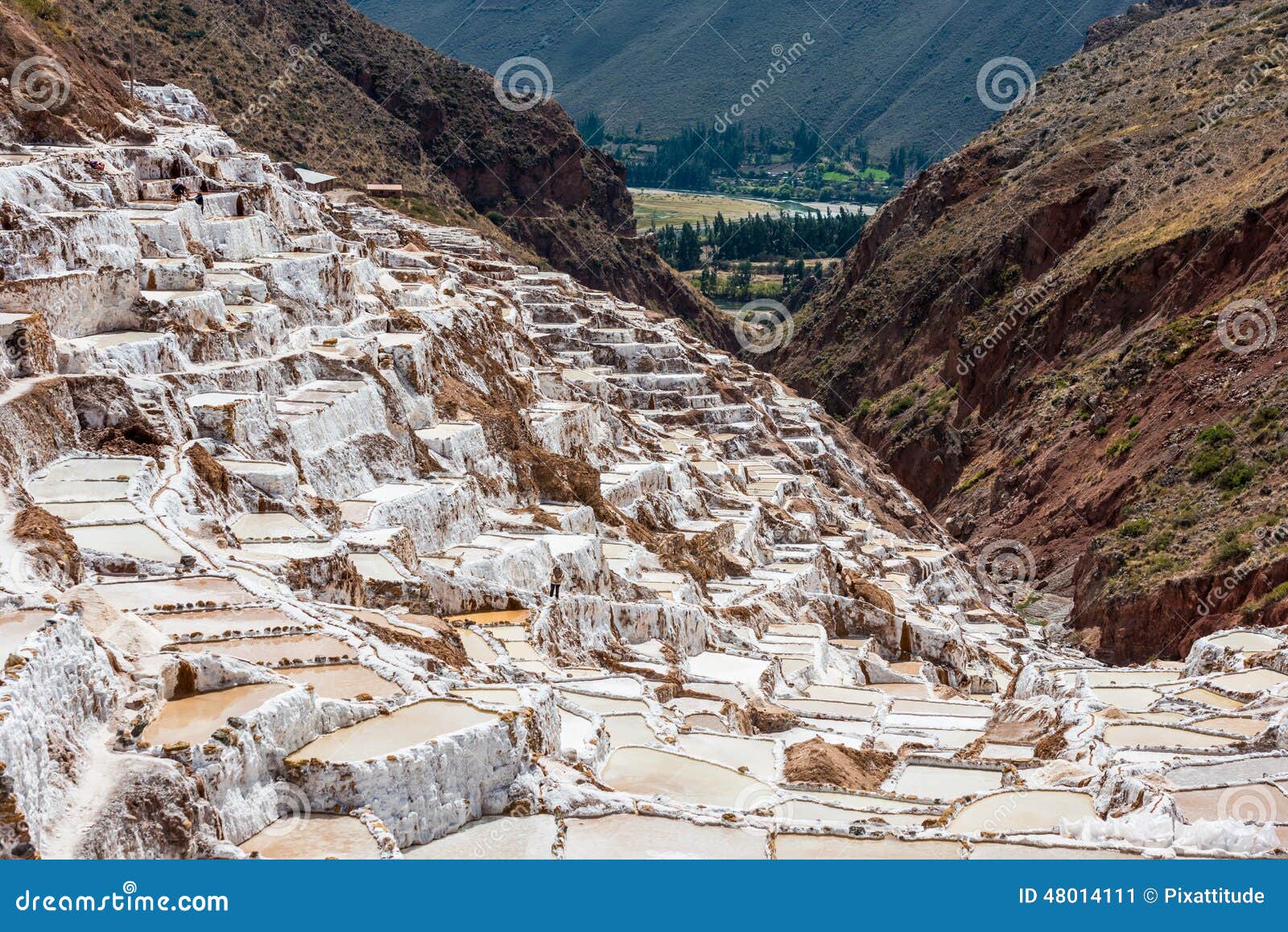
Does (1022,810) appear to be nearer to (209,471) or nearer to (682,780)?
(682,780)

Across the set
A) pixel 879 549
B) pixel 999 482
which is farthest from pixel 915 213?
pixel 879 549

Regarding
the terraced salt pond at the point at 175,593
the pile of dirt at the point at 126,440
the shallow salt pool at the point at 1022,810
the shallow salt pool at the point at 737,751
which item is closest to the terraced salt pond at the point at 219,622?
the terraced salt pond at the point at 175,593

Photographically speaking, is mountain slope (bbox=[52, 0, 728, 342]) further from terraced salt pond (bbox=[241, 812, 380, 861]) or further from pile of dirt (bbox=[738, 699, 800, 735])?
terraced salt pond (bbox=[241, 812, 380, 861])

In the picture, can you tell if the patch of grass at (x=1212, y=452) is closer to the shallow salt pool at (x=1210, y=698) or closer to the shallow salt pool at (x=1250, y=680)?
the shallow salt pool at (x=1250, y=680)

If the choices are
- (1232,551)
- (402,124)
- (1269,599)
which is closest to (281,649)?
(1269,599)

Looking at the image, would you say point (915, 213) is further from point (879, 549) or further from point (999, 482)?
point (879, 549)

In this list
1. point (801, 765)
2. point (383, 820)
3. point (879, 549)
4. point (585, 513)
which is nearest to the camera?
point (383, 820)

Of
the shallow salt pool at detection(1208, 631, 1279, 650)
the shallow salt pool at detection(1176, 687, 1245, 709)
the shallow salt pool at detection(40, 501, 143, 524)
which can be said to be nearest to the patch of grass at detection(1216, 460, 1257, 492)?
the shallow salt pool at detection(1208, 631, 1279, 650)
